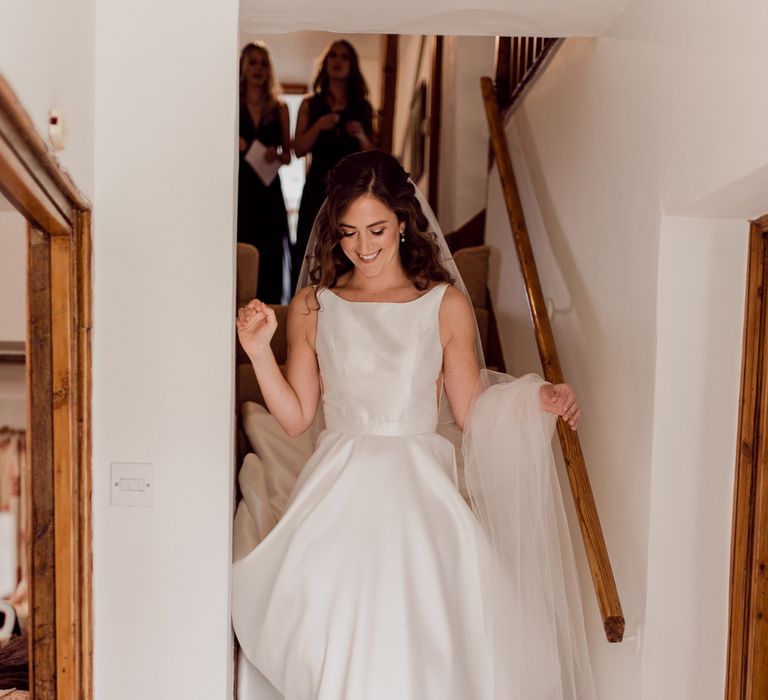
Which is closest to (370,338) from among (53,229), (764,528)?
(53,229)

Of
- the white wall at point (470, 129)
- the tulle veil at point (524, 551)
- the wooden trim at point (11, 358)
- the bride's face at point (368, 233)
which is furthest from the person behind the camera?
the white wall at point (470, 129)

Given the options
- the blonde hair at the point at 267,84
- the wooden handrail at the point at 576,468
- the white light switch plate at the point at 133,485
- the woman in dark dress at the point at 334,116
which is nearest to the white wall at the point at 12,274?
the white light switch plate at the point at 133,485

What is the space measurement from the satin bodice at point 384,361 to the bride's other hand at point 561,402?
335 millimetres

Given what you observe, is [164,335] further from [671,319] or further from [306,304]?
[671,319]

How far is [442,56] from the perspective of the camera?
5.51 meters

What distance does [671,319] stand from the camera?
7.43ft

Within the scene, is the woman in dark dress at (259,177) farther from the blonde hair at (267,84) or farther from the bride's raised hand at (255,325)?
the bride's raised hand at (255,325)

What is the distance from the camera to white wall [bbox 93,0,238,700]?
221cm

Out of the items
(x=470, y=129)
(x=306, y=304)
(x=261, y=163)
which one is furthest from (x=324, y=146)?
(x=306, y=304)

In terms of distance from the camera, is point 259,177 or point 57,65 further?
point 259,177

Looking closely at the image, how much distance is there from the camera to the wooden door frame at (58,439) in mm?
1988

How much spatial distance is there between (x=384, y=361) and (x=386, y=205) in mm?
431

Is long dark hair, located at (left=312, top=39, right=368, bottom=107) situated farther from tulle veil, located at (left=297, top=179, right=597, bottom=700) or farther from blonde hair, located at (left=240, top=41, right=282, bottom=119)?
A: tulle veil, located at (left=297, top=179, right=597, bottom=700)

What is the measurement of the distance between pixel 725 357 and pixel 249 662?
1.53 meters
